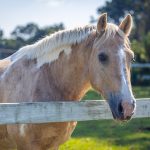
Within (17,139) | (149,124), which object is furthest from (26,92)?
(149,124)

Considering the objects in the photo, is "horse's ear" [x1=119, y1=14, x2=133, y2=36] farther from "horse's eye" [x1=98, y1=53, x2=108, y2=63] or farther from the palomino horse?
"horse's eye" [x1=98, y1=53, x2=108, y2=63]

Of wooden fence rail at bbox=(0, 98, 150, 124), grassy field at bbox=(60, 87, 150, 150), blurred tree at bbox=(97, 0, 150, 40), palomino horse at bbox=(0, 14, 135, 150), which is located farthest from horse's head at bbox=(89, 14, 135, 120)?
blurred tree at bbox=(97, 0, 150, 40)

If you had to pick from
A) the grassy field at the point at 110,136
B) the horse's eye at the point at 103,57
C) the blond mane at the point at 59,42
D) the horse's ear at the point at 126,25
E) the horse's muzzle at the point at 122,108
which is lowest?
the grassy field at the point at 110,136

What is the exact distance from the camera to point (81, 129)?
9.35m

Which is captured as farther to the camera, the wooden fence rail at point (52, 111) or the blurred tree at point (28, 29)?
the blurred tree at point (28, 29)

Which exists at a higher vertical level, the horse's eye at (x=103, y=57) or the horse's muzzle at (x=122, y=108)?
the horse's eye at (x=103, y=57)

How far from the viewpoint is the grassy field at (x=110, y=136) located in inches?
288

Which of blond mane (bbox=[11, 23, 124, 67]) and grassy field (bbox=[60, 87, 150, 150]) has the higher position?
blond mane (bbox=[11, 23, 124, 67])

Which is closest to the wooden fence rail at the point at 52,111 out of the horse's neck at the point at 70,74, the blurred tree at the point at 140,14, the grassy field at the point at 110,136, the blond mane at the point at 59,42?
the horse's neck at the point at 70,74

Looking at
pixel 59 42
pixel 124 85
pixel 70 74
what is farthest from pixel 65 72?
pixel 124 85

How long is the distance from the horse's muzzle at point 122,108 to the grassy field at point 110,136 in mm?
3490

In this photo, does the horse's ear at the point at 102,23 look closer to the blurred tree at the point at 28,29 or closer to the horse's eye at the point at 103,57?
the horse's eye at the point at 103,57

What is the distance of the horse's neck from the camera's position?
436 cm

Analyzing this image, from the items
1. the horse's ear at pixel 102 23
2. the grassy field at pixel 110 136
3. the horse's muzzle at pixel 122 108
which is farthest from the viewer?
the grassy field at pixel 110 136
